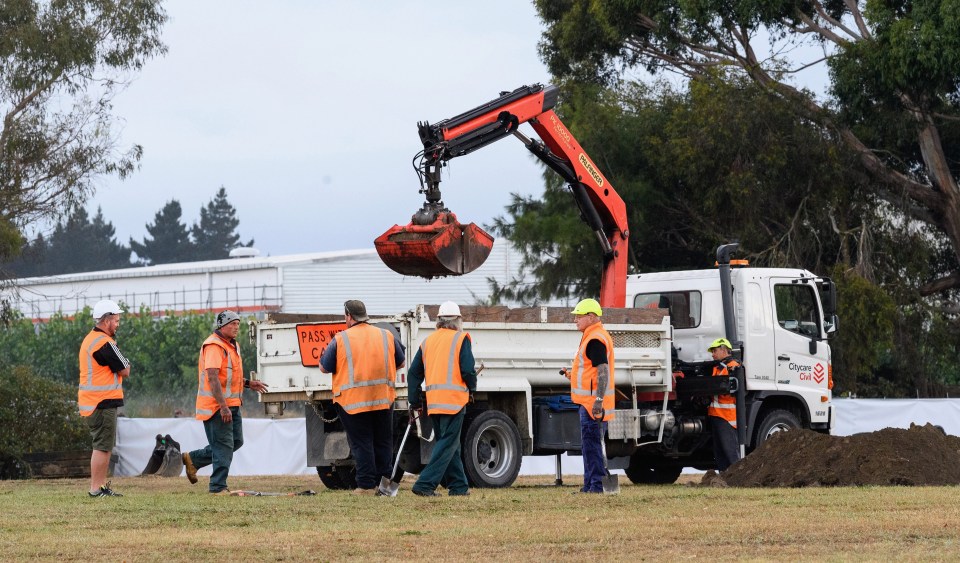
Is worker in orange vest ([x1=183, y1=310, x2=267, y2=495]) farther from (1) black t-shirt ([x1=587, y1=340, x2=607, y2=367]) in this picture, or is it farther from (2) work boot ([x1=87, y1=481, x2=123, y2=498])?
(1) black t-shirt ([x1=587, y1=340, x2=607, y2=367])

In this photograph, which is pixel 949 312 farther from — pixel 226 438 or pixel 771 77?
pixel 226 438

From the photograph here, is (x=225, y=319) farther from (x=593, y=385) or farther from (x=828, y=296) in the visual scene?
(x=828, y=296)


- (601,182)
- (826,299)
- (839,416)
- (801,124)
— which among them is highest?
(801,124)

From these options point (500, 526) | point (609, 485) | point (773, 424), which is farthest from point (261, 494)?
point (773, 424)

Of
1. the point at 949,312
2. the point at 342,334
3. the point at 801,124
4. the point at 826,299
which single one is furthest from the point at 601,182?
Answer: the point at 949,312

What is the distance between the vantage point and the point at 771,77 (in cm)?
3095

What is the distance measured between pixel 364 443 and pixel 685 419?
16.4 ft

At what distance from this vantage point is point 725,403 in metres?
16.9

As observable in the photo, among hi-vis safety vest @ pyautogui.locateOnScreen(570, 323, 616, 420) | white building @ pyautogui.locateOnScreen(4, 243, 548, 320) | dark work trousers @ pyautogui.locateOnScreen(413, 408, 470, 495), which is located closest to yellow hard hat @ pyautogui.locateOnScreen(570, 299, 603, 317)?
hi-vis safety vest @ pyautogui.locateOnScreen(570, 323, 616, 420)

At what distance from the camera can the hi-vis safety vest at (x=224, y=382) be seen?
13898 millimetres

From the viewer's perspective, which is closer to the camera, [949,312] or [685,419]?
[685,419]

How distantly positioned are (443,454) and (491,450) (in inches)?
96.6

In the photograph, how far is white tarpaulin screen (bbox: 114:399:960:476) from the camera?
23.1m

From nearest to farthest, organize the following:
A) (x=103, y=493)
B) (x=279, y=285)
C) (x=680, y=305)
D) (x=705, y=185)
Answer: (x=103, y=493) → (x=680, y=305) → (x=705, y=185) → (x=279, y=285)
